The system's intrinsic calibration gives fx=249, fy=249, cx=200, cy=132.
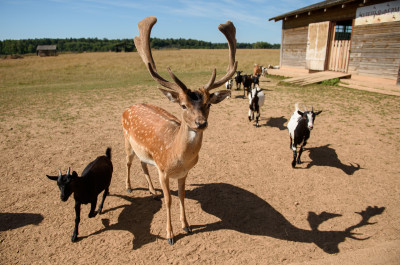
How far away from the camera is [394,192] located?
17.3ft

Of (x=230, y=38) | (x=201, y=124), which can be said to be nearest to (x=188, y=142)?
(x=201, y=124)

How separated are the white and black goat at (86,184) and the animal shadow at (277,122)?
6.69 metres

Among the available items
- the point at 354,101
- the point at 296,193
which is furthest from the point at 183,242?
the point at 354,101

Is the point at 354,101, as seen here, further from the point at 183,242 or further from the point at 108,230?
the point at 108,230

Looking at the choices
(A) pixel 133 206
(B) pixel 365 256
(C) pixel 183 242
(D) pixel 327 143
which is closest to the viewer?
(B) pixel 365 256

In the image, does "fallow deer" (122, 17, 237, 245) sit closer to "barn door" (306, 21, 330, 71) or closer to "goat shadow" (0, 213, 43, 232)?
"goat shadow" (0, 213, 43, 232)

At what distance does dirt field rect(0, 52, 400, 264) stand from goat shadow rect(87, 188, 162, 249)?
0.8 inches

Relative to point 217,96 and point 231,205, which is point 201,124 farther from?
point 231,205

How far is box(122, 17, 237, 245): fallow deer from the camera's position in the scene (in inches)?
136

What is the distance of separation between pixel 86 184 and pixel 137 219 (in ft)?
3.79

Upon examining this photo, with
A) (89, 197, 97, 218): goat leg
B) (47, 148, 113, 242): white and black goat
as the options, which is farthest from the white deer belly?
(89, 197, 97, 218): goat leg

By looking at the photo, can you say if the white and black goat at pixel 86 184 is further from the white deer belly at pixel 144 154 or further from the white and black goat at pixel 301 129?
the white and black goat at pixel 301 129

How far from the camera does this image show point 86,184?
14.1ft

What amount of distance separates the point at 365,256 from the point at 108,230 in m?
4.15
